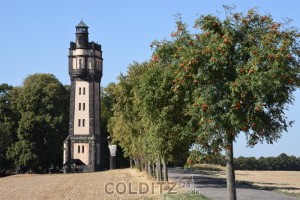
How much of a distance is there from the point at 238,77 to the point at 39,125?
6929 cm

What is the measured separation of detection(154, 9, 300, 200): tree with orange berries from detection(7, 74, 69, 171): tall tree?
6559 cm

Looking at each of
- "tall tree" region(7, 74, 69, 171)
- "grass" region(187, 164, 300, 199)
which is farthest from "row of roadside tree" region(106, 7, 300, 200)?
"tall tree" region(7, 74, 69, 171)

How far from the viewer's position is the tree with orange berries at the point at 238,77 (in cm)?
1745

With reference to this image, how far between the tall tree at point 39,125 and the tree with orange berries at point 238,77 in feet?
215

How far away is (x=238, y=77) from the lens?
Result: 723 inches

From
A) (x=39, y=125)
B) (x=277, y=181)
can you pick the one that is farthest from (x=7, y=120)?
(x=277, y=181)

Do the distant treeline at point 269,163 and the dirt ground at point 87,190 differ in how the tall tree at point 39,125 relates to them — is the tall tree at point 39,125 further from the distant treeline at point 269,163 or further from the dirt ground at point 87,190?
the distant treeline at point 269,163

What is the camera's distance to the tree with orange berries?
57.3ft

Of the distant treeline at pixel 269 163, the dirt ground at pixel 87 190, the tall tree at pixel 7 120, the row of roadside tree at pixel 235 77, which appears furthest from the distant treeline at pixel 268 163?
the row of roadside tree at pixel 235 77

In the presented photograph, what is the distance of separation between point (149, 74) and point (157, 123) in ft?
13.9

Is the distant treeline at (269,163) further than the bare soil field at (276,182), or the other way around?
the distant treeline at (269,163)

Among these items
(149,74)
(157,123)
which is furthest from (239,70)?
(157,123)

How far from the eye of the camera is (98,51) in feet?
313

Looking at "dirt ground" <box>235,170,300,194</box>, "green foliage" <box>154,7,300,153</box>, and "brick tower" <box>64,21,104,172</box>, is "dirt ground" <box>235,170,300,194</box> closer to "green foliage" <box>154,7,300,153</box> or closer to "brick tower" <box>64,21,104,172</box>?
"green foliage" <box>154,7,300,153</box>
